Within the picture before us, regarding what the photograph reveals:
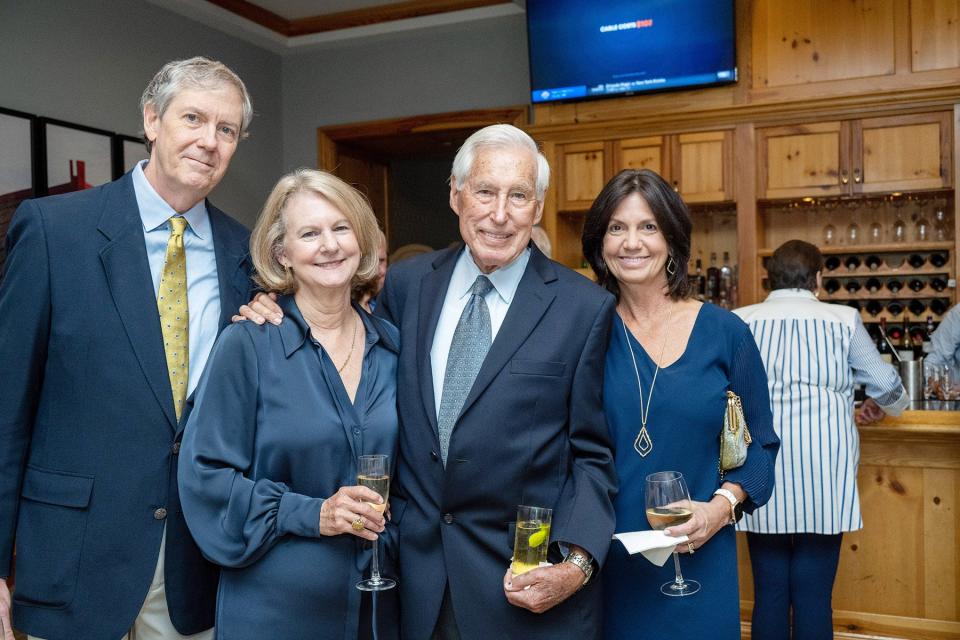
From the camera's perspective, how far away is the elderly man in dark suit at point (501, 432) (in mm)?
1849

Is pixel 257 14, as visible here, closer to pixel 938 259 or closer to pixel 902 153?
pixel 902 153

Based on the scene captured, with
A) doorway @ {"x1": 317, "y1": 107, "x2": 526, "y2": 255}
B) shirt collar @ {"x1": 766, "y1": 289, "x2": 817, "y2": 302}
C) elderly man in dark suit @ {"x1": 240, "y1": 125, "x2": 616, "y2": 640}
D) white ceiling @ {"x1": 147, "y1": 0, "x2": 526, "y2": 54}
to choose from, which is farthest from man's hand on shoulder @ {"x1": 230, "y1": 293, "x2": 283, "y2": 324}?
white ceiling @ {"x1": 147, "y1": 0, "x2": 526, "y2": 54}

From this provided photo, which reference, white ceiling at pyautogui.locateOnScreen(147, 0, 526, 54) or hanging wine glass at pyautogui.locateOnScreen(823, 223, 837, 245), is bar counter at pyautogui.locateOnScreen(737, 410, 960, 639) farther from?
white ceiling at pyautogui.locateOnScreen(147, 0, 526, 54)

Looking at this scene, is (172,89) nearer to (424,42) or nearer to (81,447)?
(81,447)

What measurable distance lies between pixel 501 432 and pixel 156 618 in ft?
2.87

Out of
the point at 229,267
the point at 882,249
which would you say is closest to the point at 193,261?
the point at 229,267

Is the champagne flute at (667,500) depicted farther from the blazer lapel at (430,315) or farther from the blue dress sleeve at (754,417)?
the blazer lapel at (430,315)

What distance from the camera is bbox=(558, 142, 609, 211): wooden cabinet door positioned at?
582 cm

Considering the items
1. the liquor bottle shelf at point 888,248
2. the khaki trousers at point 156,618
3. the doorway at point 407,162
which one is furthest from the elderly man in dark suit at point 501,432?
the liquor bottle shelf at point 888,248

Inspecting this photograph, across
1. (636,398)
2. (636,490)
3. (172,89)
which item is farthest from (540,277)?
(172,89)

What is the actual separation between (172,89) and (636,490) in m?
1.41

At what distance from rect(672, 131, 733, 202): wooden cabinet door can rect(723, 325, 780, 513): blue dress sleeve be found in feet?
11.8

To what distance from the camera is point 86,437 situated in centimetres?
183

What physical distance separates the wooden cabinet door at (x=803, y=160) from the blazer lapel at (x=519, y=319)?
3.91 metres
